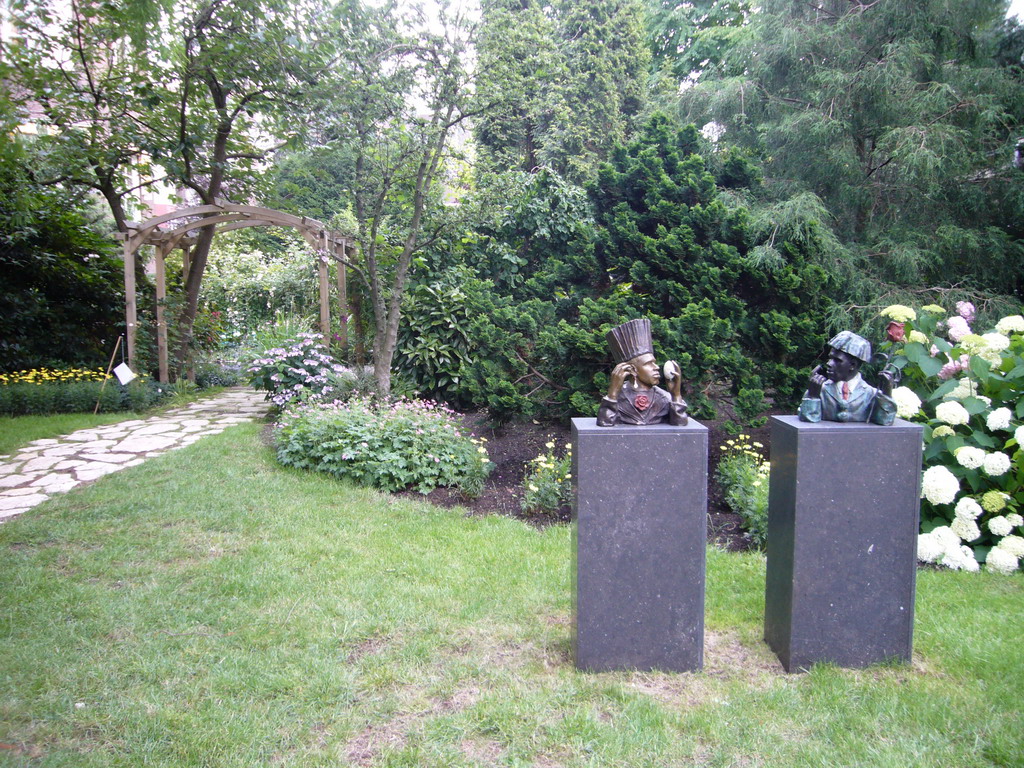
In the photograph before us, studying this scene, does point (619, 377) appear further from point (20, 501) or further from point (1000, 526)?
point (20, 501)

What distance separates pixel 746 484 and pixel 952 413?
1.32 m

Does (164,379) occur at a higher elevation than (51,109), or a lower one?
lower

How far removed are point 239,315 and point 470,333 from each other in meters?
8.77

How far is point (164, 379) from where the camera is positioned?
952 centimetres

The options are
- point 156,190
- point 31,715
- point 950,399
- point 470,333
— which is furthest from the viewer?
point 156,190

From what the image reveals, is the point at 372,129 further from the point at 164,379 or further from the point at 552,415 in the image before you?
the point at 164,379

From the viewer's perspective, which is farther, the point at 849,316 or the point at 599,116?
the point at 599,116

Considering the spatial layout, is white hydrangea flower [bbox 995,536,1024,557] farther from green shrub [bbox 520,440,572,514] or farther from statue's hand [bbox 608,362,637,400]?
statue's hand [bbox 608,362,637,400]

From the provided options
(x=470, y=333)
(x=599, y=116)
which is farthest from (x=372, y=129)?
(x=599, y=116)

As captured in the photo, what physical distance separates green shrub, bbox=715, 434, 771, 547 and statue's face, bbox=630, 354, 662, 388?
1673 millimetres

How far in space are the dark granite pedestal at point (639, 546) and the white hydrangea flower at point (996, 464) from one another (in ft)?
7.69

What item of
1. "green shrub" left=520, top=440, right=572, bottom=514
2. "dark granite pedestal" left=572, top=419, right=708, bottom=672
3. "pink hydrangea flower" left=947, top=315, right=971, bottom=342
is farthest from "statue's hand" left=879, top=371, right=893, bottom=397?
"green shrub" left=520, top=440, right=572, bottom=514

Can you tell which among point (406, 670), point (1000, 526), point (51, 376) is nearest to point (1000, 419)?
point (1000, 526)

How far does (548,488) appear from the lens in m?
4.82
